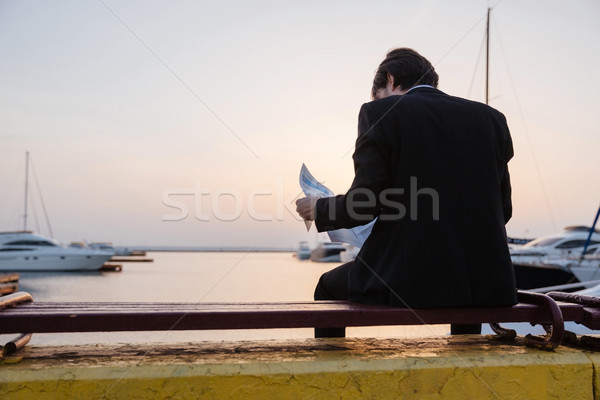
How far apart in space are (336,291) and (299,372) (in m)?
0.85

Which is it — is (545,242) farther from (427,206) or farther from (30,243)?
(30,243)

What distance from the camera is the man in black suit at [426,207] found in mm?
2217

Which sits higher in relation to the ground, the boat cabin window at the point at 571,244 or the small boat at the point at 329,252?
the boat cabin window at the point at 571,244

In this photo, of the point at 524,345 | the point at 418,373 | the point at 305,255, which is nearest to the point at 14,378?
the point at 418,373

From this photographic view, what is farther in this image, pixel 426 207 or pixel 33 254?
pixel 33 254

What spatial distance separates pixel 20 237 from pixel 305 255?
6981 centimetres

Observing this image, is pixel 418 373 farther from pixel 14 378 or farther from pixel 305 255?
pixel 305 255

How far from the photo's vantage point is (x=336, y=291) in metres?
2.71

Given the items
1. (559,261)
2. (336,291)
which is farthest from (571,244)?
(336,291)

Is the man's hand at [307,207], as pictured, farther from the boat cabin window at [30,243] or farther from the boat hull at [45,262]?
the boat cabin window at [30,243]


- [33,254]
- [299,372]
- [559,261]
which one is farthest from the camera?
[33,254]

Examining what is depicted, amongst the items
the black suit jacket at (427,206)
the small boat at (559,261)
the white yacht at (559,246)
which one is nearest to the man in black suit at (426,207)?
the black suit jacket at (427,206)

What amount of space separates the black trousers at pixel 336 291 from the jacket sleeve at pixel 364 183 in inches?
12.8

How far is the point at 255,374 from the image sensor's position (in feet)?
6.14
